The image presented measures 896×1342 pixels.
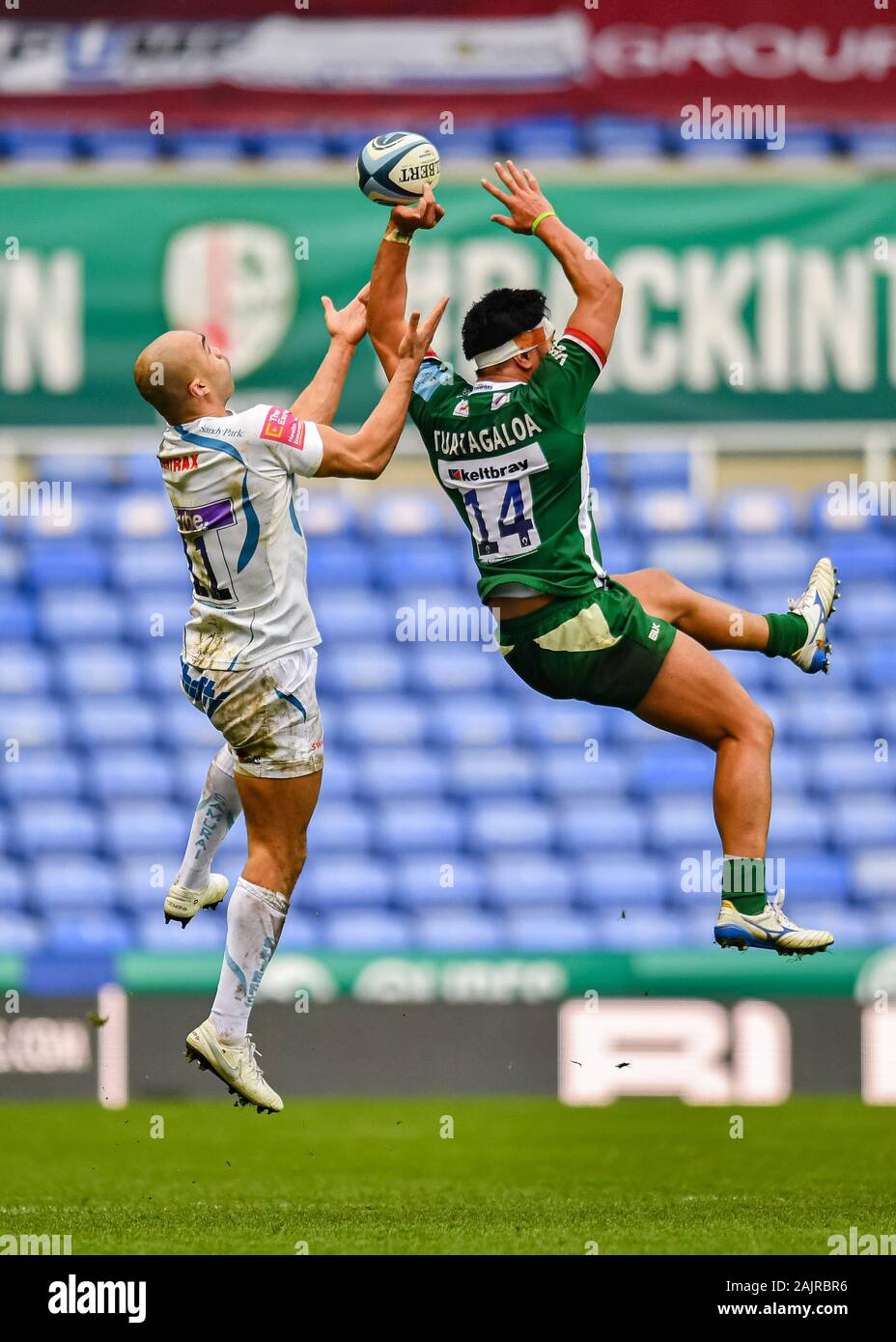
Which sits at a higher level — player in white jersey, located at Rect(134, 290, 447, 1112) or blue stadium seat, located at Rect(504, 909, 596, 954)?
player in white jersey, located at Rect(134, 290, 447, 1112)

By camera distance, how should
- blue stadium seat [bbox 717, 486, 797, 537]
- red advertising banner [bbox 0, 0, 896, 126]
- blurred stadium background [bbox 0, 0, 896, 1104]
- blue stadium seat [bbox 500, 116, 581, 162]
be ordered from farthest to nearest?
blue stadium seat [bbox 717, 486, 797, 537] → blue stadium seat [bbox 500, 116, 581, 162] → red advertising banner [bbox 0, 0, 896, 126] → blurred stadium background [bbox 0, 0, 896, 1104]

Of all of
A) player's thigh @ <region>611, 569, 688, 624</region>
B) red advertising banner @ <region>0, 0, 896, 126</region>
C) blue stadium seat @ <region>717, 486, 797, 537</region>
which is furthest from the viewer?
blue stadium seat @ <region>717, 486, 797, 537</region>

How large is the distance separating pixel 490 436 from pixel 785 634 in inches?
51.3

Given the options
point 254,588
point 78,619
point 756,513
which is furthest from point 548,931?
point 254,588

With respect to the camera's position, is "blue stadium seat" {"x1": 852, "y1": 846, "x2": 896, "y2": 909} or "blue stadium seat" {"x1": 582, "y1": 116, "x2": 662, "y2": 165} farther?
"blue stadium seat" {"x1": 582, "y1": 116, "x2": 662, "y2": 165}

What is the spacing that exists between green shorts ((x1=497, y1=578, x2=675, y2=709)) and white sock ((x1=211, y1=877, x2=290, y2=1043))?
1.26m

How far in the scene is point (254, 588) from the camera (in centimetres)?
735

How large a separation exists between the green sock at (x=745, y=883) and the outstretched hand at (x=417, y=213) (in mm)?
2518

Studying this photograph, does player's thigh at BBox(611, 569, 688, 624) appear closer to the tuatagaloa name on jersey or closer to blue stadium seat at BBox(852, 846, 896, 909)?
the tuatagaloa name on jersey

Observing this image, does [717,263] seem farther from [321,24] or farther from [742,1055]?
[742,1055]

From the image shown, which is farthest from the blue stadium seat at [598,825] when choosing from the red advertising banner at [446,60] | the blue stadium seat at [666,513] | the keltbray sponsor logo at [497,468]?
the keltbray sponsor logo at [497,468]

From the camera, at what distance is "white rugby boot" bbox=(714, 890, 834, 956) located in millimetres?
7363

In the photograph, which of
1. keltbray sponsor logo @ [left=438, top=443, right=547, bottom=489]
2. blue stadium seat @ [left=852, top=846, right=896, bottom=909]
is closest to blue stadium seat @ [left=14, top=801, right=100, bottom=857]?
blue stadium seat @ [left=852, top=846, right=896, bottom=909]

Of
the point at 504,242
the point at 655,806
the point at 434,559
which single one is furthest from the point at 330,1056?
the point at 504,242
